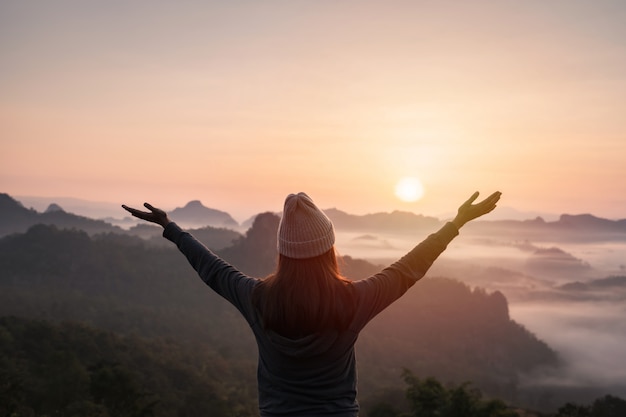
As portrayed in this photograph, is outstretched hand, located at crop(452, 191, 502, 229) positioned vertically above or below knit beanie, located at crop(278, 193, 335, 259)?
above

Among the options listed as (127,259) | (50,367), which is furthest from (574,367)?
(50,367)

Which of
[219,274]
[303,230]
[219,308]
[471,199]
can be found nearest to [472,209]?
[471,199]

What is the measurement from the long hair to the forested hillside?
81.2m

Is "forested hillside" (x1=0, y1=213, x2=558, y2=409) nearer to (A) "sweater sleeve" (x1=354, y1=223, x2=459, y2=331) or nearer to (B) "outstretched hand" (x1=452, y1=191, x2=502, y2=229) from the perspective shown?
(B) "outstretched hand" (x1=452, y1=191, x2=502, y2=229)

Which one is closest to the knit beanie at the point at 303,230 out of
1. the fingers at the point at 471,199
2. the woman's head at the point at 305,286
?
the woman's head at the point at 305,286

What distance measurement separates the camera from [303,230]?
265 cm

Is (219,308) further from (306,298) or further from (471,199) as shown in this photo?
(306,298)

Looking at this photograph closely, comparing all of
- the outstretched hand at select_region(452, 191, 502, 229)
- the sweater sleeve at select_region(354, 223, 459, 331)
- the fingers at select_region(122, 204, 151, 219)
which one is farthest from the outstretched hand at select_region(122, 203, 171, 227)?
the outstretched hand at select_region(452, 191, 502, 229)

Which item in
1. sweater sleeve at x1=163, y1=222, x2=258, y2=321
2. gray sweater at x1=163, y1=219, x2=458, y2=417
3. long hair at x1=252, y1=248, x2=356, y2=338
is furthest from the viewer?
sweater sleeve at x1=163, y1=222, x2=258, y2=321

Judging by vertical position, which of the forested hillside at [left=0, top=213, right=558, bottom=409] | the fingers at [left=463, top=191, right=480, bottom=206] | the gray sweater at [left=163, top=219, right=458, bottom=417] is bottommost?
the forested hillside at [left=0, top=213, right=558, bottom=409]

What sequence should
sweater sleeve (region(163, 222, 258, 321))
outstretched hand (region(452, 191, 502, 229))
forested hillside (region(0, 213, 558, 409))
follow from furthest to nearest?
forested hillside (region(0, 213, 558, 409)) → outstretched hand (region(452, 191, 502, 229)) → sweater sleeve (region(163, 222, 258, 321))

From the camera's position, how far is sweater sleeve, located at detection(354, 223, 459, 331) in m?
2.72

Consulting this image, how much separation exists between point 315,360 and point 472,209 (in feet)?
4.65

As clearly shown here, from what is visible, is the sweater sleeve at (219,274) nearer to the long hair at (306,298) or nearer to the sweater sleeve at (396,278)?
the long hair at (306,298)
